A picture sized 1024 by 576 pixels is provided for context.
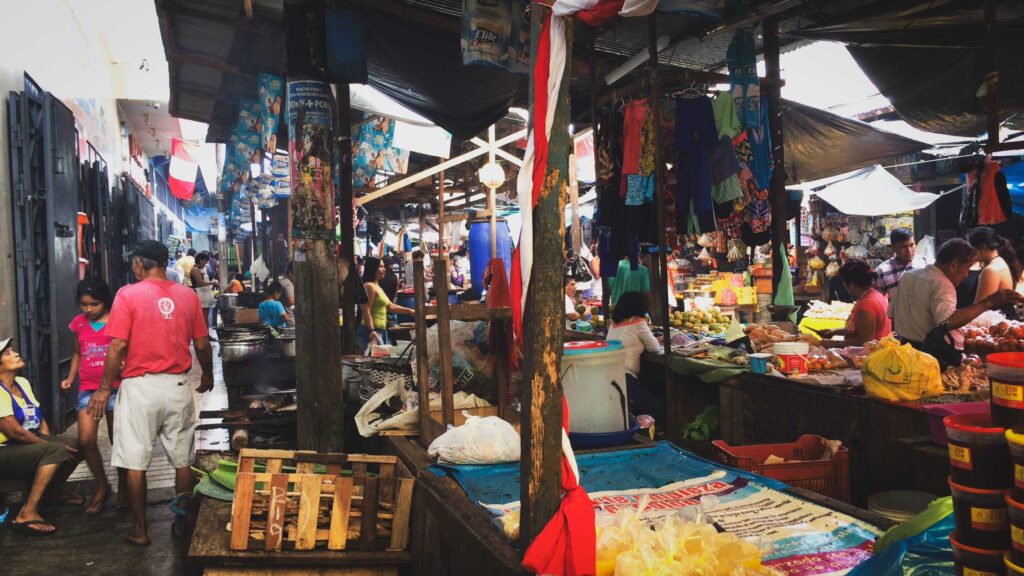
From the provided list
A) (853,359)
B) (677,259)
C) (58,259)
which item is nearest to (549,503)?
(853,359)

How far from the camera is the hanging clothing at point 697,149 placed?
6.60 meters

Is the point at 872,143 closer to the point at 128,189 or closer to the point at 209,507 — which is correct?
the point at 209,507

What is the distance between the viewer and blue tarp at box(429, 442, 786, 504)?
3.54 meters

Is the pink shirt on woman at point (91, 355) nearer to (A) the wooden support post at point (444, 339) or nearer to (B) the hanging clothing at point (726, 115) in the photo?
(A) the wooden support post at point (444, 339)

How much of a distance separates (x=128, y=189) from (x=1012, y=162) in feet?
56.4

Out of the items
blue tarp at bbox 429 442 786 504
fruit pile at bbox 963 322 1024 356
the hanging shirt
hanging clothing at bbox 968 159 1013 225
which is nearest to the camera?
blue tarp at bbox 429 442 786 504

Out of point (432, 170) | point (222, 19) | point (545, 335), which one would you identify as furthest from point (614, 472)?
point (432, 170)

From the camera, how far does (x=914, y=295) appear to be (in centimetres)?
630

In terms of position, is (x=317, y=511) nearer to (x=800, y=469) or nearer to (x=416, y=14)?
(x=800, y=469)

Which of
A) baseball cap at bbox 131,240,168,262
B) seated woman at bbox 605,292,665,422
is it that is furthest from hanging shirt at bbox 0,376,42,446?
seated woman at bbox 605,292,665,422

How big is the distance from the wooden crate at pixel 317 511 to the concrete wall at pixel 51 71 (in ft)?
18.6

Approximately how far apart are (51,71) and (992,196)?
11638 mm

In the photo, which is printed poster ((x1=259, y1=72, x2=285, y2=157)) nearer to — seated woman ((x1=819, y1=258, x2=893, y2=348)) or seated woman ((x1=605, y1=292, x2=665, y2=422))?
seated woman ((x1=605, y1=292, x2=665, y2=422))

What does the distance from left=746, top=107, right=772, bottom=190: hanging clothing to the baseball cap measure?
213 inches
